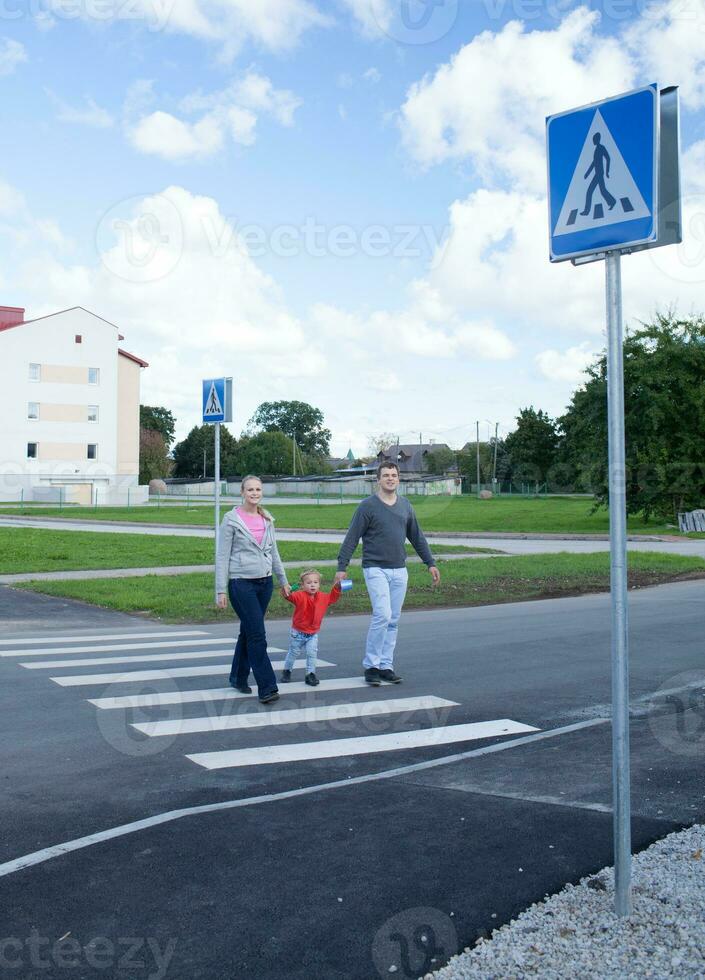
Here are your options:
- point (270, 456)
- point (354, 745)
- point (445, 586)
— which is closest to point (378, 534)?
point (354, 745)

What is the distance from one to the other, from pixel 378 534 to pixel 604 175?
518cm

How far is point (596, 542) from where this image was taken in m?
30.4

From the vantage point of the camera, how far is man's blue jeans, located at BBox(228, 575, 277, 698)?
7.67m

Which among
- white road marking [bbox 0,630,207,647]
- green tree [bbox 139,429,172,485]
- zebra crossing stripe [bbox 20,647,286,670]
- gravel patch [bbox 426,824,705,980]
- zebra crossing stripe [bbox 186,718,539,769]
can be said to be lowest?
white road marking [bbox 0,630,207,647]

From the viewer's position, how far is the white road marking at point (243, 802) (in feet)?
14.2

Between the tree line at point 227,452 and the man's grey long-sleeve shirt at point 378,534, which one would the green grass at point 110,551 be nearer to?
the man's grey long-sleeve shirt at point 378,534

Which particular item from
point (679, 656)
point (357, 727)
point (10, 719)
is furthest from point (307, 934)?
point (679, 656)

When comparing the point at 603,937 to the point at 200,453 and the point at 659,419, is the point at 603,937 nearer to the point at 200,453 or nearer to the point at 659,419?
the point at 659,419

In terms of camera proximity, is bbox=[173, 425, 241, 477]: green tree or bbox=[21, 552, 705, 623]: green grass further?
bbox=[173, 425, 241, 477]: green tree

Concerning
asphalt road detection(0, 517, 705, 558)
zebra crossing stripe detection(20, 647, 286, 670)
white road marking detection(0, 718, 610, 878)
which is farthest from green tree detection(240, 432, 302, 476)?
white road marking detection(0, 718, 610, 878)

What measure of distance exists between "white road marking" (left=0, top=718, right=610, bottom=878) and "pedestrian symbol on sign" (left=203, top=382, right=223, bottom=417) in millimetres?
8621

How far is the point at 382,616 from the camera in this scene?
27.7ft

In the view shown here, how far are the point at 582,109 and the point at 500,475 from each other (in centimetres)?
10562

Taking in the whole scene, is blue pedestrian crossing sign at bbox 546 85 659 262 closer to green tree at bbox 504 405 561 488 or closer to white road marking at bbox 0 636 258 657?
white road marking at bbox 0 636 258 657
